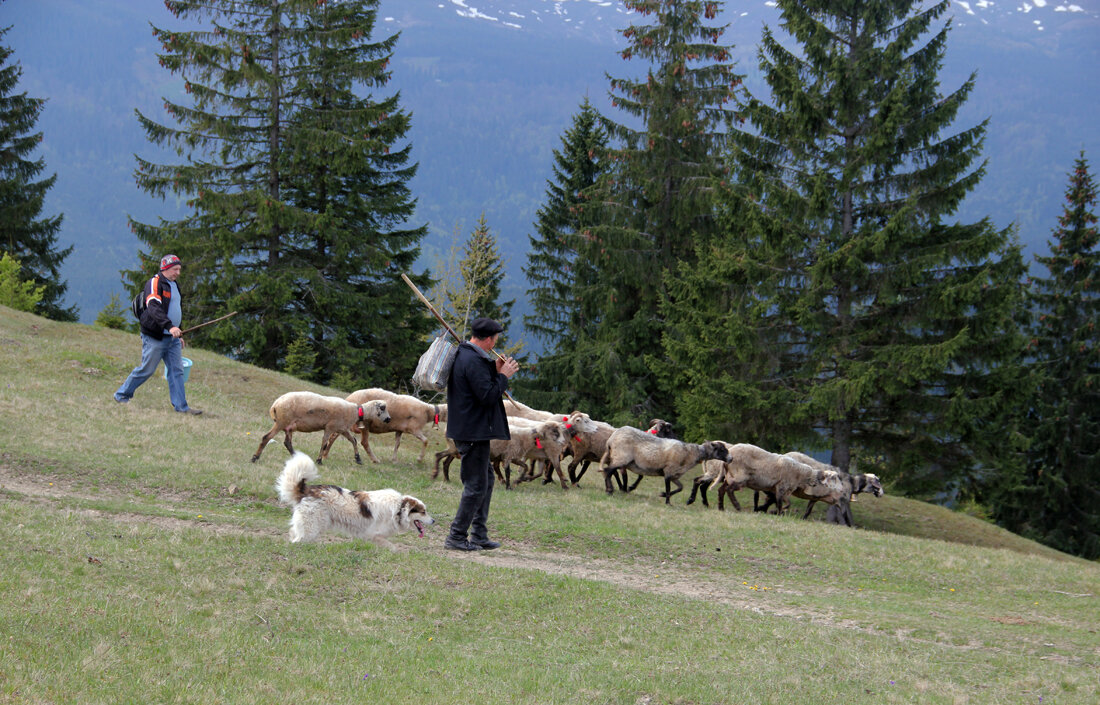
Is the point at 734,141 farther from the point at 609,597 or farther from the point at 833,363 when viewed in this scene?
the point at 609,597

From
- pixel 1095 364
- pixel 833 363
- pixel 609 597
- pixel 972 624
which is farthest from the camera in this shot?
pixel 1095 364

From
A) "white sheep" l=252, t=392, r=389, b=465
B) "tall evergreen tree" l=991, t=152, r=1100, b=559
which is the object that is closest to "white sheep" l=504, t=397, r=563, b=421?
Answer: "white sheep" l=252, t=392, r=389, b=465

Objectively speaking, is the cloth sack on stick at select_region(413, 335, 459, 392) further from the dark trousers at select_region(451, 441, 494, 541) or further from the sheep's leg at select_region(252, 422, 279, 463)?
the sheep's leg at select_region(252, 422, 279, 463)

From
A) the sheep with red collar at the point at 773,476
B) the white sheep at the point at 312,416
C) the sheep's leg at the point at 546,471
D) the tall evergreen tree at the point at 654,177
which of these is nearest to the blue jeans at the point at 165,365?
the white sheep at the point at 312,416

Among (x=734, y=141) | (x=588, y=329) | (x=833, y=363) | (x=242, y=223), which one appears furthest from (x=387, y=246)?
(x=833, y=363)

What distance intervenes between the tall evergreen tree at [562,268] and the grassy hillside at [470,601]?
26.9 meters

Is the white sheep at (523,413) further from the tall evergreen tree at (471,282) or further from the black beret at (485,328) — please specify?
the tall evergreen tree at (471,282)

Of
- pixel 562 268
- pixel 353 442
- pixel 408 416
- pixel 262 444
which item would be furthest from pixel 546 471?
pixel 562 268

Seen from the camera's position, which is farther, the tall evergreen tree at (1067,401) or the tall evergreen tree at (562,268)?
the tall evergreen tree at (562,268)

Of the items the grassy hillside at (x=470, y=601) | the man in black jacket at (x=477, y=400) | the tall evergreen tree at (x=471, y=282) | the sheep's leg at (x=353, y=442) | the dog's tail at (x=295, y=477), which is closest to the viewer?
the grassy hillside at (x=470, y=601)

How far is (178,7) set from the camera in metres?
33.7

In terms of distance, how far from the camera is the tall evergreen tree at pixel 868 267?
21531mm

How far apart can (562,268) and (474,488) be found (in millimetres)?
36350

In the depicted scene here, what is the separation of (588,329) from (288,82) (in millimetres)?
17866
